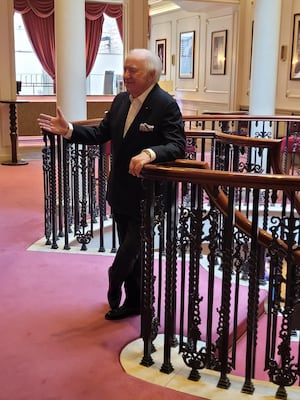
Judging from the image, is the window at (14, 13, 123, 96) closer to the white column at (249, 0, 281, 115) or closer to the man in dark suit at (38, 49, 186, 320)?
the white column at (249, 0, 281, 115)

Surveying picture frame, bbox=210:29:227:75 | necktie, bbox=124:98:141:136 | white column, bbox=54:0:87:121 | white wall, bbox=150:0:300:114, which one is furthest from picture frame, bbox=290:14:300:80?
necktie, bbox=124:98:141:136

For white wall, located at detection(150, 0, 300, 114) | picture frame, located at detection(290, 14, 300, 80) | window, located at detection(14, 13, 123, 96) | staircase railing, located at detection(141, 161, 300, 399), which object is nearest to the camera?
staircase railing, located at detection(141, 161, 300, 399)

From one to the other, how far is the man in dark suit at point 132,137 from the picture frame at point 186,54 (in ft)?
33.1

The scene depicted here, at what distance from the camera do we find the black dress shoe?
3.01 m

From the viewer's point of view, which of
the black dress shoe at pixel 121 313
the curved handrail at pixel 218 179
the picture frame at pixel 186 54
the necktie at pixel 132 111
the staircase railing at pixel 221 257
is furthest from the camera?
the picture frame at pixel 186 54

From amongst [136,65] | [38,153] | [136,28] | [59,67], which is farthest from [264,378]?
[38,153]

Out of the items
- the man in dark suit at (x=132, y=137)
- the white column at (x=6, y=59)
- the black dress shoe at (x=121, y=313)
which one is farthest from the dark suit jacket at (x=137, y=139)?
the white column at (x=6, y=59)

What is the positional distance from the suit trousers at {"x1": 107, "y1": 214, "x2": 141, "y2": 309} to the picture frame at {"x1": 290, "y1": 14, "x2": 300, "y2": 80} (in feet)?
24.3

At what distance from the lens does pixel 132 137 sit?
271 centimetres

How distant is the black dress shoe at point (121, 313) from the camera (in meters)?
3.01

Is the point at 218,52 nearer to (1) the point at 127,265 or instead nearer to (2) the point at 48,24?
(2) the point at 48,24

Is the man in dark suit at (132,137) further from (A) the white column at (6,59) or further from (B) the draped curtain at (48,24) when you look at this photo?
(B) the draped curtain at (48,24)

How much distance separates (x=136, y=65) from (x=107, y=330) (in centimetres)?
133

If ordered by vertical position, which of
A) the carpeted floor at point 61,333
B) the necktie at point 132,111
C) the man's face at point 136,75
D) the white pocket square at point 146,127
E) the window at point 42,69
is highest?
the window at point 42,69
